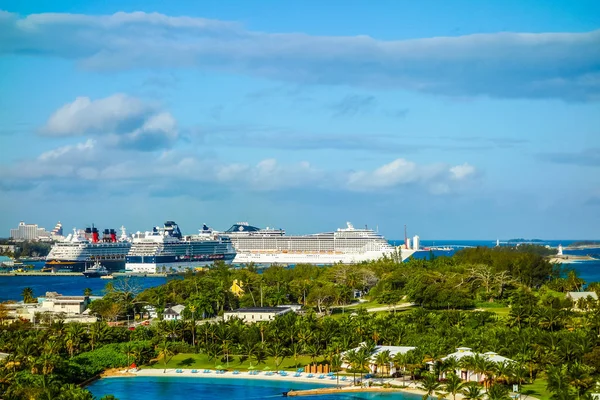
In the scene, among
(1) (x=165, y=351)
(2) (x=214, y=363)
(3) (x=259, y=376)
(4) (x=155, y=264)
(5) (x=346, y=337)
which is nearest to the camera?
(3) (x=259, y=376)

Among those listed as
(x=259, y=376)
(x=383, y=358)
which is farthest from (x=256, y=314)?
(x=383, y=358)

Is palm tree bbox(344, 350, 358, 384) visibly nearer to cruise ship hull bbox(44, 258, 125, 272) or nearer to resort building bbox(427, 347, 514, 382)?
resort building bbox(427, 347, 514, 382)

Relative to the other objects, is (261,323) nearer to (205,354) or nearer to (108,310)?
(205,354)

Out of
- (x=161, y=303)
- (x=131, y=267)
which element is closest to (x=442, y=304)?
(x=161, y=303)

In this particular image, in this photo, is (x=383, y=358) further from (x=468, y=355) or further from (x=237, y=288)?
(x=237, y=288)

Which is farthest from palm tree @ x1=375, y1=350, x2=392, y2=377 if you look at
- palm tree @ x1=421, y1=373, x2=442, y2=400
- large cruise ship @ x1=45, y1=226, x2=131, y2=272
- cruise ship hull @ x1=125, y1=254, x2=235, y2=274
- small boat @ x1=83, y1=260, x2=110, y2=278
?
large cruise ship @ x1=45, y1=226, x2=131, y2=272
